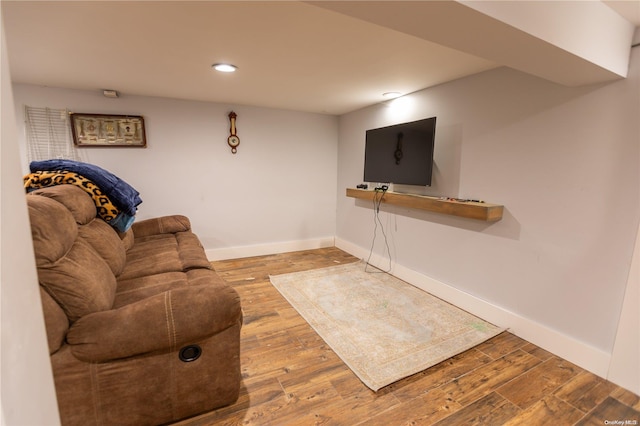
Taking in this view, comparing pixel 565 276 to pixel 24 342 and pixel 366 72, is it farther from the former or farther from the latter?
pixel 24 342

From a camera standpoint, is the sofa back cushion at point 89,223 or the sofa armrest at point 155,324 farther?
the sofa back cushion at point 89,223

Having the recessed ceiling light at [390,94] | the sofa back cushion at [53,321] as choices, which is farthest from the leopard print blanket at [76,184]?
the recessed ceiling light at [390,94]

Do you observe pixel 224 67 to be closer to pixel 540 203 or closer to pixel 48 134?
pixel 48 134

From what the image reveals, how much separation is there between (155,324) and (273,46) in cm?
179

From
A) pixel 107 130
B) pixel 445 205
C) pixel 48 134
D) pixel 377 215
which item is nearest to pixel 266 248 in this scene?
pixel 377 215

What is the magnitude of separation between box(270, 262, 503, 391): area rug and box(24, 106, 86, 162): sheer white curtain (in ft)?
8.52

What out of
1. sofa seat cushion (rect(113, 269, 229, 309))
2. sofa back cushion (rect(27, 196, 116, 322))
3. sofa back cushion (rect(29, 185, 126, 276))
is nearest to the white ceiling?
sofa back cushion (rect(29, 185, 126, 276))

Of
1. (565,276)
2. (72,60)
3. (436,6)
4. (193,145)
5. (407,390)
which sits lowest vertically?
(407,390)

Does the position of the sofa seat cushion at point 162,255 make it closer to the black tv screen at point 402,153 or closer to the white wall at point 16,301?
the white wall at point 16,301

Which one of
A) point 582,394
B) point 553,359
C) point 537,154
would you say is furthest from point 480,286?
point 537,154

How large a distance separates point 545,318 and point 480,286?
499 millimetres

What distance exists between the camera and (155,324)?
1.30 metres

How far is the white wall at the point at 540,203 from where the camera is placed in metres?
1.74

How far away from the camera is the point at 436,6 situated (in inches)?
39.3
